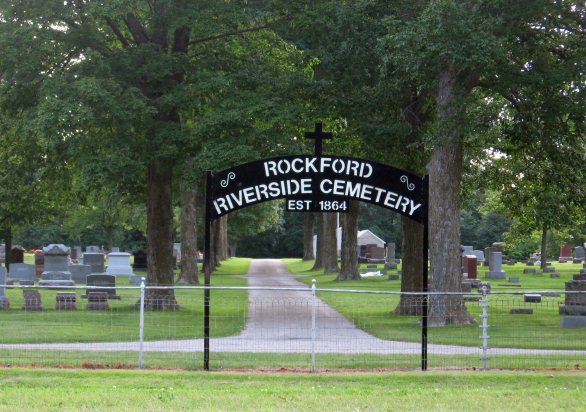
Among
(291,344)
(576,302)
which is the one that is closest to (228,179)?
(291,344)

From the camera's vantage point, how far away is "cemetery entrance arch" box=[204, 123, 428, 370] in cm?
1645

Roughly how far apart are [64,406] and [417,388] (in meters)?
4.80

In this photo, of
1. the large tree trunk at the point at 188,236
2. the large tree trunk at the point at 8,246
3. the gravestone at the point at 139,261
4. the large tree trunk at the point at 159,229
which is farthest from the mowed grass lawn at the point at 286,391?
the gravestone at the point at 139,261

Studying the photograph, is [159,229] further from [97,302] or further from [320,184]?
[320,184]

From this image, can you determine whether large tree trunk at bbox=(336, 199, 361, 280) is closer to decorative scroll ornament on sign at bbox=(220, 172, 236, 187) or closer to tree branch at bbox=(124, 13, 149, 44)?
tree branch at bbox=(124, 13, 149, 44)

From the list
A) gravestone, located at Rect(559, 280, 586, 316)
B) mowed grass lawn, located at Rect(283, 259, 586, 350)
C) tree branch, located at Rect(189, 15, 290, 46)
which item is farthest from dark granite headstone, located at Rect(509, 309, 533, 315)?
tree branch, located at Rect(189, 15, 290, 46)

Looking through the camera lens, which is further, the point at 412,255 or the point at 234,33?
the point at 412,255

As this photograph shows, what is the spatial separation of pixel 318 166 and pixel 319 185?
1.05ft

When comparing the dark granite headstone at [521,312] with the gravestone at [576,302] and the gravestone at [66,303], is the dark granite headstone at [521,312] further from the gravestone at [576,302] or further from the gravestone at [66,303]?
the gravestone at [66,303]

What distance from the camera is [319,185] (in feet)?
54.3

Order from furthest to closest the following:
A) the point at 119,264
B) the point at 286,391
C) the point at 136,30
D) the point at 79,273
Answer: the point at 119,264
the point at 79,273
the point at 136,30
the point at 286,391

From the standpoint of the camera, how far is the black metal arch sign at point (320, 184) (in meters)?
16.5

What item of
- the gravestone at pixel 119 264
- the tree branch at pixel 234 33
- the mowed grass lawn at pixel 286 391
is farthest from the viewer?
the gravestone at pixel 119 264

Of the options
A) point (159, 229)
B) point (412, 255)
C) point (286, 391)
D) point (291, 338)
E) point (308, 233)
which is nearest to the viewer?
point (286, 391)
